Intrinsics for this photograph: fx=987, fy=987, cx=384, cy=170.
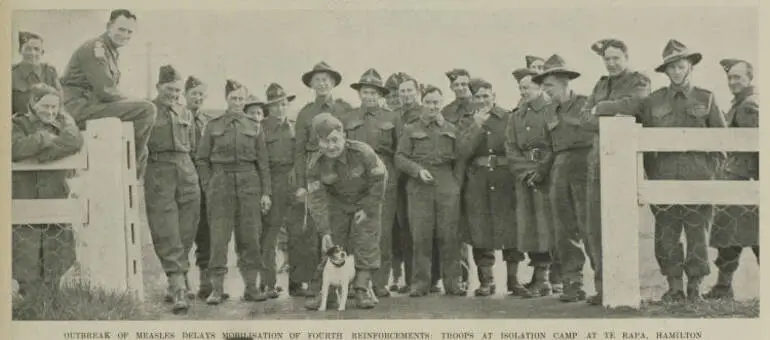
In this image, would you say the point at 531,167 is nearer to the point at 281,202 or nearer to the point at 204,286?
the point at 281,202

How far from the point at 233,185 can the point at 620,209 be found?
2.00 metres

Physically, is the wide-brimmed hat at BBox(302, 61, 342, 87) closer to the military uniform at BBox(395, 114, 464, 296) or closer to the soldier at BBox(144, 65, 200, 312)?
the military uniform at BBox(395, 114, 464, 296)

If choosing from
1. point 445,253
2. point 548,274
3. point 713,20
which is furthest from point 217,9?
point 713,20

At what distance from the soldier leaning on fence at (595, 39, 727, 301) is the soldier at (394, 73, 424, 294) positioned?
3.22 feet

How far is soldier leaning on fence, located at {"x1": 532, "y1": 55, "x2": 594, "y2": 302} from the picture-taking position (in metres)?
Answer: 5.07

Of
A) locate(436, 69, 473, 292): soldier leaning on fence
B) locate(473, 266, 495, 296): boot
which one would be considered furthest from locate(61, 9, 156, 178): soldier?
locate(473, 266, 495, 296): boot

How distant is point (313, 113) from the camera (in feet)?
17.3

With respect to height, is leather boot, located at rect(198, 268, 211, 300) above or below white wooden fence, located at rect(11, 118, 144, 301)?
below

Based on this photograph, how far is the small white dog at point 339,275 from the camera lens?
5020 millimetres

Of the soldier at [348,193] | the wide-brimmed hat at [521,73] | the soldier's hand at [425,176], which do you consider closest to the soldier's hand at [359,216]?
the soldier at [348,193]

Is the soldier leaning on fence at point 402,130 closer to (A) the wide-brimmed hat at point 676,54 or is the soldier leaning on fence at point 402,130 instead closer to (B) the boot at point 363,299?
(B) the boot at point 363,299

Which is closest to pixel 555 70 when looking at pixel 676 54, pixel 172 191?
pixel 676 54

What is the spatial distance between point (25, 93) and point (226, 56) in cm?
108

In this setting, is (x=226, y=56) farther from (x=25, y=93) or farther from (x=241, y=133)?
(x=25, y=93)
